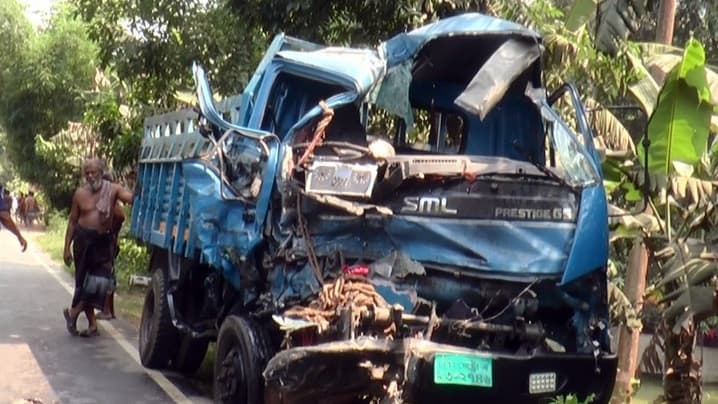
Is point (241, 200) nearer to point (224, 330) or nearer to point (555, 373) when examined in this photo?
point (224, 330)

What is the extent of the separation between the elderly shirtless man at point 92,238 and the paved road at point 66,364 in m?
0.41

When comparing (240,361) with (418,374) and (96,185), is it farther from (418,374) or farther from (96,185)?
(96,185)

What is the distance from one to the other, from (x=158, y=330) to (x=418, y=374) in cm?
405

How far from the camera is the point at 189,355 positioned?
30.7 ft

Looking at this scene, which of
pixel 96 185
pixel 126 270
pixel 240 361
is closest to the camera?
pixel 240 361

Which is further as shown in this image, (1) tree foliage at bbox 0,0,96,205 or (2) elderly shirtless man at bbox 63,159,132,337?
(1) tree foliage at bbox 0,0,96,205

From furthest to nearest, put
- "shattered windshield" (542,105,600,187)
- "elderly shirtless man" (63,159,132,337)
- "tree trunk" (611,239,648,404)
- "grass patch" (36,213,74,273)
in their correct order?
"grass patch" (36,213,74,273)
"elderly shirtless man" (63,159,132,337)
"tree trunk" (611,239,648,404)
"shattered windshield" (542,105,600,187)

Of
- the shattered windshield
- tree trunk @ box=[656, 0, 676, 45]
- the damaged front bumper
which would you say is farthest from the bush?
the damaged front bumper

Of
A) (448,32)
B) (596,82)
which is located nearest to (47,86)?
(596,82)

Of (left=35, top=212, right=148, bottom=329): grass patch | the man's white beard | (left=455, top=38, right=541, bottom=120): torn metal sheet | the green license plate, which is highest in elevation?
(left=455, top=38, right=541, bottom=120): torn metal sheet

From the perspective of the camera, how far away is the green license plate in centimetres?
574

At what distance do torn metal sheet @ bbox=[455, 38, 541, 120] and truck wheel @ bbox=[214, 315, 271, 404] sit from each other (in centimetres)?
198

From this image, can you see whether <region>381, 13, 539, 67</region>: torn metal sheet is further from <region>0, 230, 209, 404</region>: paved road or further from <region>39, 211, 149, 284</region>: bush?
<region>39, 211, 149, 284</region>: bush

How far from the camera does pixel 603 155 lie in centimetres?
819
